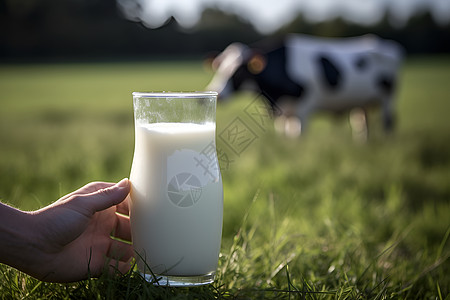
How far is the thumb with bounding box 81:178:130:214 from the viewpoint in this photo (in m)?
1.12

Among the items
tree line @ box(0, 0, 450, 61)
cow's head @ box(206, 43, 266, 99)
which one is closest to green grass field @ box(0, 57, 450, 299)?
cow's head @ box(206, 43, 266, 99)

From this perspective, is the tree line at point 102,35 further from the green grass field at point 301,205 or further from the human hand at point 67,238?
the human hand at point 67,238

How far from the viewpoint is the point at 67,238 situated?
1.11 metres

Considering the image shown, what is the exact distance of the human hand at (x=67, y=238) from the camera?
3.55 ft

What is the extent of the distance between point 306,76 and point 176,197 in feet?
13.9

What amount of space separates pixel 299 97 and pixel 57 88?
38.3 ft

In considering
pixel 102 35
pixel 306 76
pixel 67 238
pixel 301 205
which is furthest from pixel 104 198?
pixel 102 35

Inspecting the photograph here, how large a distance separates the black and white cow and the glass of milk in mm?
3573

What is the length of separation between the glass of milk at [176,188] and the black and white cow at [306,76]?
3.57 m

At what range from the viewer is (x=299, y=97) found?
5094 millimetres

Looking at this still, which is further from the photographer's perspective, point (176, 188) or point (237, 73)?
point (237, 73)

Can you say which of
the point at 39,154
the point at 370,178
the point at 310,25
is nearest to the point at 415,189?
the point at 370,178

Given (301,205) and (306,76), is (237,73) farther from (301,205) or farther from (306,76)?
(301,205)

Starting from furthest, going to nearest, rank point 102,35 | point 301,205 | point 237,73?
point 102,35
point 237,73
point 301,205
